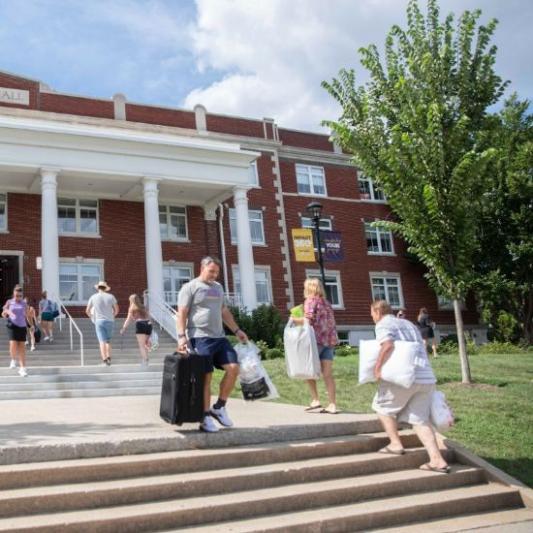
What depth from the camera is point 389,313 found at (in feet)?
20.9

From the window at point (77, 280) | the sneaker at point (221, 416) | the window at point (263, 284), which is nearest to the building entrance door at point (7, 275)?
the window at point (77, 280)

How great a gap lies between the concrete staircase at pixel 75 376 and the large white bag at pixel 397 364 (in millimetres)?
6746

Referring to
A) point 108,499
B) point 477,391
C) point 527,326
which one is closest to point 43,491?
point 108,499

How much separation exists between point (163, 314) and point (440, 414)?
14879mm

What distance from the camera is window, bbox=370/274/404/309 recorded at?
106 ft

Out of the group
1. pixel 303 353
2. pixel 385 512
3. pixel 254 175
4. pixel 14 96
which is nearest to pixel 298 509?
pixel 385 512

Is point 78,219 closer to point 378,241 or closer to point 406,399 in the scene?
point 378,241

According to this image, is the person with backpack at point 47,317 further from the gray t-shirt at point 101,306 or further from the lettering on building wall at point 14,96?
the lettering on building wall at point 14,96

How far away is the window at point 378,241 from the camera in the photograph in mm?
33094

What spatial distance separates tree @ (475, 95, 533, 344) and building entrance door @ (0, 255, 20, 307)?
19938 mm

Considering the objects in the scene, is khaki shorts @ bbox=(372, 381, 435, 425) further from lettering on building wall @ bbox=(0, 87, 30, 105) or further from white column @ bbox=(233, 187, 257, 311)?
lettering on building wall @ bbox=(0, 87, 30, 105)

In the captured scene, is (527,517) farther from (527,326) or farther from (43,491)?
(527,326)

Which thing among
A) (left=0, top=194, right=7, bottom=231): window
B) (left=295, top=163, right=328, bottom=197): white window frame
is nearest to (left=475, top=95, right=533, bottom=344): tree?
(left=295, top=163, right=328, bottom=197): white window frame

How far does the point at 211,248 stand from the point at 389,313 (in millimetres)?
21759
